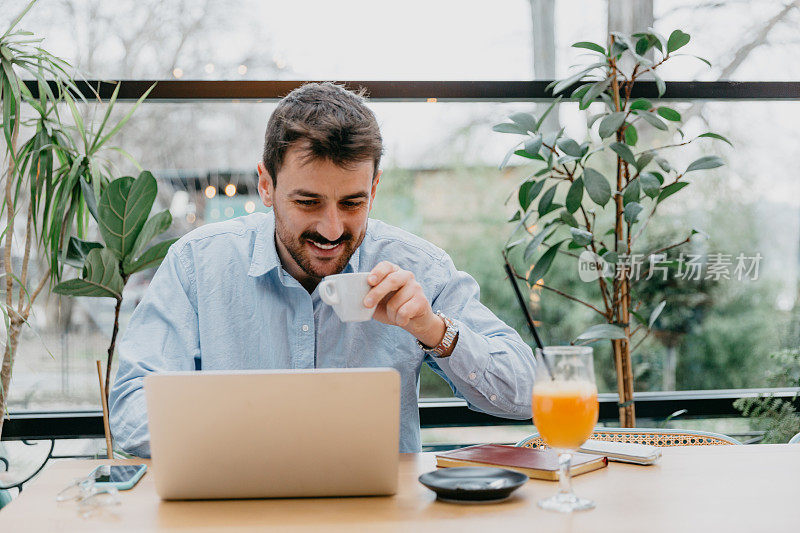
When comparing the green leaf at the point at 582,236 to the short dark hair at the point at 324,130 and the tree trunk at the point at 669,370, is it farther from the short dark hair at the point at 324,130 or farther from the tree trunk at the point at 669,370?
the short dark hair at the point at 324,130

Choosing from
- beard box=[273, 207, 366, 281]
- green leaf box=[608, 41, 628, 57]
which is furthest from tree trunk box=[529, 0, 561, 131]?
beard box=[273, 207, 366, 281]

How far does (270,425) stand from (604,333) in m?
1.62

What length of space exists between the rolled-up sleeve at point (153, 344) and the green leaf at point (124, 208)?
0.41m

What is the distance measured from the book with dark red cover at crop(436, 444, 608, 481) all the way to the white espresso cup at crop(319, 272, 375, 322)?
0.28 meters

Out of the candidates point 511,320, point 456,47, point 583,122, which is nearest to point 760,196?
point 583,122

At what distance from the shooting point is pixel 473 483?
1145mm

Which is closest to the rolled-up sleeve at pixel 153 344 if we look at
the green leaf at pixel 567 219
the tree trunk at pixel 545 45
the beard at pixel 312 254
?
the beard at pixel 312 254

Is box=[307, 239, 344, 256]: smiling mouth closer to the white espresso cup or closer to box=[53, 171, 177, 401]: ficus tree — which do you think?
the white espresso cup

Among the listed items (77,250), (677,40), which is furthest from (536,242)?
(77,250)

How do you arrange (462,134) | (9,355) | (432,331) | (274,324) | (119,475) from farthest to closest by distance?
1. (462,134)
2. (9,355)
3. (274,324)
4. (432,331)
5. (119,475)

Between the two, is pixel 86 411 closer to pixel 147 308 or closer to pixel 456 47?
pixel 147 308

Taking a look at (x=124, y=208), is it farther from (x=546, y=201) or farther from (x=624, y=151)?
(x=624, y=151)

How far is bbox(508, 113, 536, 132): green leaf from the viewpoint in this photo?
2.51 metres

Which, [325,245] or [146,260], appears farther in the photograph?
[146,260]
